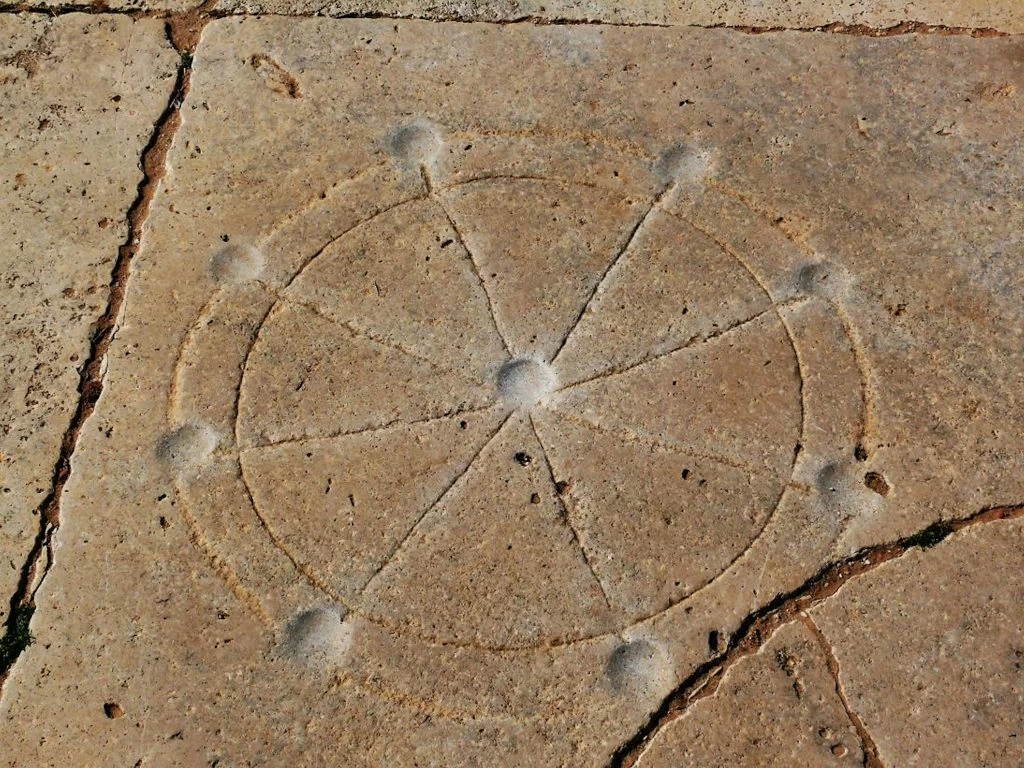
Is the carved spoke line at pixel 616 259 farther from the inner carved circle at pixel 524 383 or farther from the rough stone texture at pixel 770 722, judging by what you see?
the rough stone texture at pixel 770 722

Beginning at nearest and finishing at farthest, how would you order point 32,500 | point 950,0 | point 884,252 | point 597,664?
point 597,664 < point 32,500 < point 884,252 < point 950,0

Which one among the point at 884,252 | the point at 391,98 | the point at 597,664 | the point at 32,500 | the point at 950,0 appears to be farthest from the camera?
the point at 950,0

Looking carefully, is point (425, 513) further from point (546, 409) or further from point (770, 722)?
point (770, 722)

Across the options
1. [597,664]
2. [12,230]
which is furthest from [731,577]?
[12,230]

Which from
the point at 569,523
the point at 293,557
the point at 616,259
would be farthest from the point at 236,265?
the point at 569,523

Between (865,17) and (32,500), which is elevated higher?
(865,17)

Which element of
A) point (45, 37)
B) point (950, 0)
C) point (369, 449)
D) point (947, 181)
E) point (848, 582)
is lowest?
point (848, 582)

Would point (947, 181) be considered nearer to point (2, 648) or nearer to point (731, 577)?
point (731, 577)
